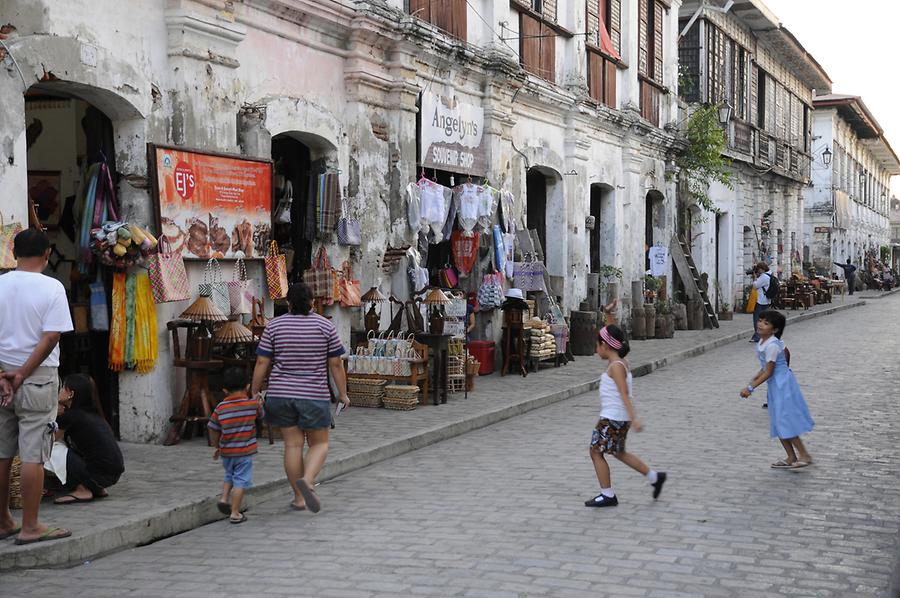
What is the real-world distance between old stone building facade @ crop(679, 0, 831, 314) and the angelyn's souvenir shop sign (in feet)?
40.4

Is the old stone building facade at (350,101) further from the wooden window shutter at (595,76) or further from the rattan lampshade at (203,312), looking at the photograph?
the rattan lampshade at (203,312)

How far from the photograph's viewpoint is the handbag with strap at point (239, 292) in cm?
969

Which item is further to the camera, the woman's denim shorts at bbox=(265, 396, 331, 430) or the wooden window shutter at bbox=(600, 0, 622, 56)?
the wooden window shutter at bbox=(600, 0, 622, 56)

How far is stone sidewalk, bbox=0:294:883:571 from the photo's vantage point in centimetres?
596

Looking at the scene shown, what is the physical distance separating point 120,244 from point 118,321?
742 mm

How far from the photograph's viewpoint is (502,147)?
610 inches

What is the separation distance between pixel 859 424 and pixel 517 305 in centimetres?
523

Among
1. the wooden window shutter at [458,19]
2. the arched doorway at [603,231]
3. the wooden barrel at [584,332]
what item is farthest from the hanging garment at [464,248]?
the arched doorway at [603,231]

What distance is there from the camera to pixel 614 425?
696 centimetres

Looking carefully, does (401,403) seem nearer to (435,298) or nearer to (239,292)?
(435,298)

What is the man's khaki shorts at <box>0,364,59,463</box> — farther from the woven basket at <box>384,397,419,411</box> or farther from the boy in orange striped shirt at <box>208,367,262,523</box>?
the woven basket at <box>384,397,419,411</box>

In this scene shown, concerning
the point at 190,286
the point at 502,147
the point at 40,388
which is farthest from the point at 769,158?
the point at 40,388

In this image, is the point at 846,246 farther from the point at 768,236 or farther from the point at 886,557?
the point at 886,557

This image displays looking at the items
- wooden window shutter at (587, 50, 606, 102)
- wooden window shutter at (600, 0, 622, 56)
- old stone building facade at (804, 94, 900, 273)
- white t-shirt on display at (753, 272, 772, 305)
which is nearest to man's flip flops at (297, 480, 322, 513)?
wooden window shutter at (587, 50, 606, 102)
